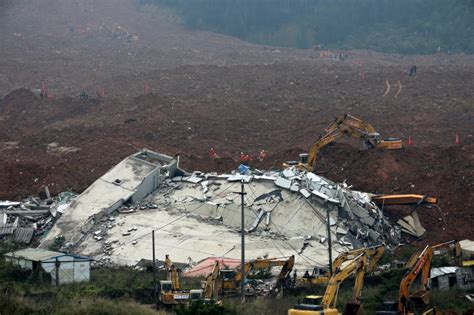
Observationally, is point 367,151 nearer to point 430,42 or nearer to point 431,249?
point 431,249

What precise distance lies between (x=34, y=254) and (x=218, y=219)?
572 cm

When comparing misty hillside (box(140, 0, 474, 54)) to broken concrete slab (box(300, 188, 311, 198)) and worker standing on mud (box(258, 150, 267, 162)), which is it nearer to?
worker standing on mud (box(258, 150, 267, 162))

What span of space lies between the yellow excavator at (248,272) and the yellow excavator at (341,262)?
52 cm

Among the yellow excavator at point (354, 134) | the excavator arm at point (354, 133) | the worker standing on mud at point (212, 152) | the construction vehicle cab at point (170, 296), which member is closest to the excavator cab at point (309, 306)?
the construction vehicle cab at point (170, 296)

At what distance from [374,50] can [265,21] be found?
36.3 feet

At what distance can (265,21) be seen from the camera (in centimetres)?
7856

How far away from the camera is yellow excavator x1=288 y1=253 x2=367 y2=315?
1528cm

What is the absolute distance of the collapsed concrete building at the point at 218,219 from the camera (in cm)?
2283

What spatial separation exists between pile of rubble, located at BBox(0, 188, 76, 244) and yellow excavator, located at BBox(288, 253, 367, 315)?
30.7 feet

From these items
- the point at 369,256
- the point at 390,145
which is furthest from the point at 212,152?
the point at 369,256

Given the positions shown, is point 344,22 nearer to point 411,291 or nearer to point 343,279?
point 411,291

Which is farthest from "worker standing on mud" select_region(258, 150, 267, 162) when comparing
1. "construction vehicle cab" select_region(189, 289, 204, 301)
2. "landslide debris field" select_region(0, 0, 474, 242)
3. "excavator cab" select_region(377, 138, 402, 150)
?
"construction vehicle cab" select_region(189, 289, 204, 301)

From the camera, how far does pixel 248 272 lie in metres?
19.6

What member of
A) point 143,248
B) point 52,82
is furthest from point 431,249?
point 52,82
